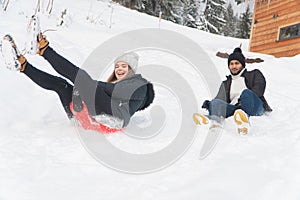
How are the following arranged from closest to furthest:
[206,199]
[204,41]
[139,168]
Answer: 1. [206,199]
2. [139,168]
3. [204,41]

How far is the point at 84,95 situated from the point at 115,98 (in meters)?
0.25

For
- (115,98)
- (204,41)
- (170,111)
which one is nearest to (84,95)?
(115,98)

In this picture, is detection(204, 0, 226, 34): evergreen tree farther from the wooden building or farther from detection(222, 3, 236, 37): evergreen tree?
the wooden building

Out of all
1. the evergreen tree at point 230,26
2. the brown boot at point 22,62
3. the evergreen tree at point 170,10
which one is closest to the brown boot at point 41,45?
the brown boot at point 22,62

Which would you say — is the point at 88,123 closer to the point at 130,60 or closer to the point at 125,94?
the point at 125,94

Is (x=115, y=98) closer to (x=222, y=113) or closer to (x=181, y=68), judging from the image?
(x=222, y=113)

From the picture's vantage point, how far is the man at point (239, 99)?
7.23ft

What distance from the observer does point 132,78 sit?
7.13 feet

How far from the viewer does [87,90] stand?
188cm

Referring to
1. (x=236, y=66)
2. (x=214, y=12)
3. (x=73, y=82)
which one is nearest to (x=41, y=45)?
(x=73, y=82)

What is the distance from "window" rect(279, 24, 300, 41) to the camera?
7.13 meters

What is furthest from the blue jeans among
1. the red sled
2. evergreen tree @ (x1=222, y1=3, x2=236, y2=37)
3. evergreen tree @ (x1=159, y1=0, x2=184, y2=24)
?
evergreen tree @ (x1=222, y1=3, x2=236, y2=37)

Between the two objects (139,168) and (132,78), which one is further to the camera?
(132,78)

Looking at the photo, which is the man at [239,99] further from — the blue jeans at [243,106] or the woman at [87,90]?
the woman at [87,90]
